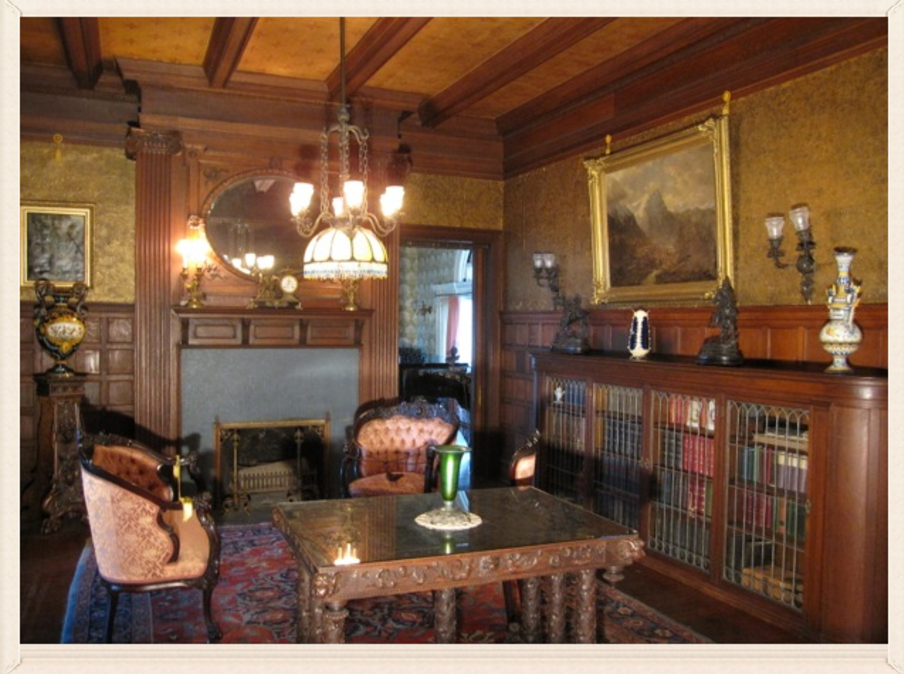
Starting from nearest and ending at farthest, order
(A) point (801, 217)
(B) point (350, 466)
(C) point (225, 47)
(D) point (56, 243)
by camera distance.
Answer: (A) point (801, 217) → (C) point (225, 47) → (B) point (350, 466) → (D) point (56, 243)

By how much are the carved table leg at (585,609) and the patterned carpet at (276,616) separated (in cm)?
46

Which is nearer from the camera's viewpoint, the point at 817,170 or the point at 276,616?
the point at 276,616

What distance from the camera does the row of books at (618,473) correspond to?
4.93m

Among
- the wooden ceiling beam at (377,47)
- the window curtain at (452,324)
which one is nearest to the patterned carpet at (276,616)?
the wooden ceiling beam at (377,47)

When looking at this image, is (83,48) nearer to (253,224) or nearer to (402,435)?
(253,224)

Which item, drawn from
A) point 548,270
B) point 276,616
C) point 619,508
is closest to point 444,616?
point 276,616

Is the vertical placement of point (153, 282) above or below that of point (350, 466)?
above

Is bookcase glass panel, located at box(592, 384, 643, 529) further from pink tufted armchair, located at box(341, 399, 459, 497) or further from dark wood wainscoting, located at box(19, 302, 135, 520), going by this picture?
dark wood wainscoting, located at box(19, 302, 135, 520)

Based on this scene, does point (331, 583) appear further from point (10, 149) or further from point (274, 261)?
point (274, 261)

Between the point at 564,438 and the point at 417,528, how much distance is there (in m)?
2.57

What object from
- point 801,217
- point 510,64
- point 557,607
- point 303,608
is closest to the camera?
point 303,608

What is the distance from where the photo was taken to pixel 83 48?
5121mm

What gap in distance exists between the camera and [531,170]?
684 cm

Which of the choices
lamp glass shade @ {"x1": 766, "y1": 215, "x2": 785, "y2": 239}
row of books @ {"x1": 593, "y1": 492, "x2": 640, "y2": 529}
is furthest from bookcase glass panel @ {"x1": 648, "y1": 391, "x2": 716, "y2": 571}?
lamp glass shade @ {"x1": 766, "y1": 215, "x2": 785, "y2": 239}
